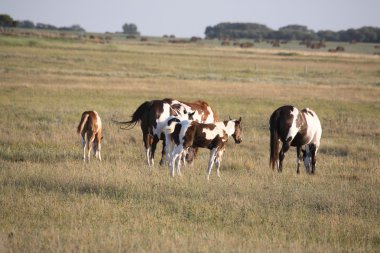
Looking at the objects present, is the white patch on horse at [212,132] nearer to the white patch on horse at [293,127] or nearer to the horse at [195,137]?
the horse at [195,137]

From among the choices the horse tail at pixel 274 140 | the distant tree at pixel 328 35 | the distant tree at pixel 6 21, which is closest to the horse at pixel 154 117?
the horse tail at pixel 274 140

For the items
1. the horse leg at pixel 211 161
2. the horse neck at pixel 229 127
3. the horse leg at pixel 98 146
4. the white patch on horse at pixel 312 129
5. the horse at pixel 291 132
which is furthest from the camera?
the horse leg at pixel 98 146

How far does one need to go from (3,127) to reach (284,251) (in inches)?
520

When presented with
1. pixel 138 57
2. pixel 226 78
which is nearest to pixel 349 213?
pixel 226 78

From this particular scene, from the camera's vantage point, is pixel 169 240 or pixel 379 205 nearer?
pixel 169 240

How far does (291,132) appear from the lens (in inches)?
539

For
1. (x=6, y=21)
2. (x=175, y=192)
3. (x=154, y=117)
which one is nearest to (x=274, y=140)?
(x=154, y=117)

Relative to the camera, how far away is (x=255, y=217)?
30.2 feet

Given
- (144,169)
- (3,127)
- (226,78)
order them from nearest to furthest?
(144,169) → (3,127) → (226,78)

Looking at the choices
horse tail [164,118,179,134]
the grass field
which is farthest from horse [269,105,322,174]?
horse tail [164,118,179,134]

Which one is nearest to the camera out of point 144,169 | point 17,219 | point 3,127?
point 17,219

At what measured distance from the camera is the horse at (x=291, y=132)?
44.7 feet

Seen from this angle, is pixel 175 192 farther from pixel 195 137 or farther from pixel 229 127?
pixel 229 127

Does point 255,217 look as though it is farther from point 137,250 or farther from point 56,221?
point 56,221
